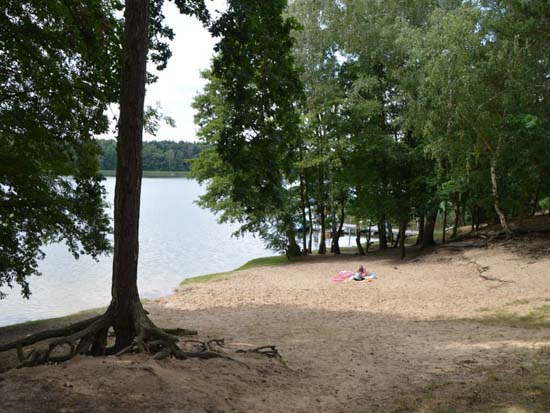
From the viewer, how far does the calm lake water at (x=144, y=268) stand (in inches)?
774

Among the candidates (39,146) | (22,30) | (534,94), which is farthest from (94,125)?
(534,94)

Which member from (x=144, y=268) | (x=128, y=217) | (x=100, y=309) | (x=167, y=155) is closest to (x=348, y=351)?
(x=128, y=217)

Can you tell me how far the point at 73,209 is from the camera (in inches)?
486

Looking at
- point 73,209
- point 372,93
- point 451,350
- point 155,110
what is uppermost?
point 372,93

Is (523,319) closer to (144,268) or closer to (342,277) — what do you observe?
(342,277)

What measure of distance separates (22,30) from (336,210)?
23163 mm

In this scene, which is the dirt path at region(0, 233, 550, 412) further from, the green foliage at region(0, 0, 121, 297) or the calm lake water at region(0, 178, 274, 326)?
the calm lake water at region(0, 178, 274, 326)

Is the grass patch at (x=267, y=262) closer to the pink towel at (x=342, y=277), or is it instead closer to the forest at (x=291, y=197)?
the forest at (x=291, y=197)

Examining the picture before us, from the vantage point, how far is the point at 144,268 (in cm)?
2816

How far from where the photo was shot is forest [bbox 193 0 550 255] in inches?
357

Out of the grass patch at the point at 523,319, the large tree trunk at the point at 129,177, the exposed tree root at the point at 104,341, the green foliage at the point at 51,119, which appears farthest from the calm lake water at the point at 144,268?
the grass patch at the point at 523,319

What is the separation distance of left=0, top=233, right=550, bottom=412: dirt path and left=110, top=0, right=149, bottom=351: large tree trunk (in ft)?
3.37

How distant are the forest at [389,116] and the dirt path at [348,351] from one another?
2992 mm

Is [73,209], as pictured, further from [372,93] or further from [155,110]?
[372,93]
